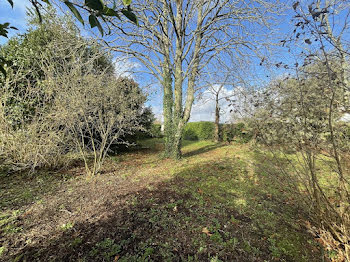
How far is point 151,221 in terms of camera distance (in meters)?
2.57

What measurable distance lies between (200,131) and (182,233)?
1338 cm

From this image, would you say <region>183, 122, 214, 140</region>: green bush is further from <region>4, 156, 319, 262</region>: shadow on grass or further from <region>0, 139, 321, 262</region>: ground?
<region>4, 156, 319, 262</region>: shadow on grass

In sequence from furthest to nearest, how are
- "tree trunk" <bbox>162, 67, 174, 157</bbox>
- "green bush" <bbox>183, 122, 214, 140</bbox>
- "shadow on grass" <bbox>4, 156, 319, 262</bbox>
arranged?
"green bush" <bbox>183, 122, 214, 140</bbox>, "tree trunk" <bbox>162, 67, 174, 157</bbox>, "shadow on grass" <bbox>4, 156, 319, 262</bbox>

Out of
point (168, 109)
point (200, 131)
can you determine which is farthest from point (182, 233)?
point (200, 131)

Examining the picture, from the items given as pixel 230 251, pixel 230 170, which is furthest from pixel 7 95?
pixel 230 170

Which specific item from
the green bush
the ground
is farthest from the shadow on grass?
the green bush

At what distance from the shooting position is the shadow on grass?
78.7 inches

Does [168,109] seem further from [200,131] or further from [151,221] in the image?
[200,131]

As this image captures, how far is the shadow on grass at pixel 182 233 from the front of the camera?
2.00m

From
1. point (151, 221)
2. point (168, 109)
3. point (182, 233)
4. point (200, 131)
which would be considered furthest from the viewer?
point (200, 131)

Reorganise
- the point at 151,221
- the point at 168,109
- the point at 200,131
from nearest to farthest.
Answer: the point at 151,221
the point at 168,109
the point at 200,131

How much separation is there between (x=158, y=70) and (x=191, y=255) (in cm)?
688

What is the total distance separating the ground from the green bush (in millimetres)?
10394

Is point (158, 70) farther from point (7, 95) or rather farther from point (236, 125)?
point (236, 125)
